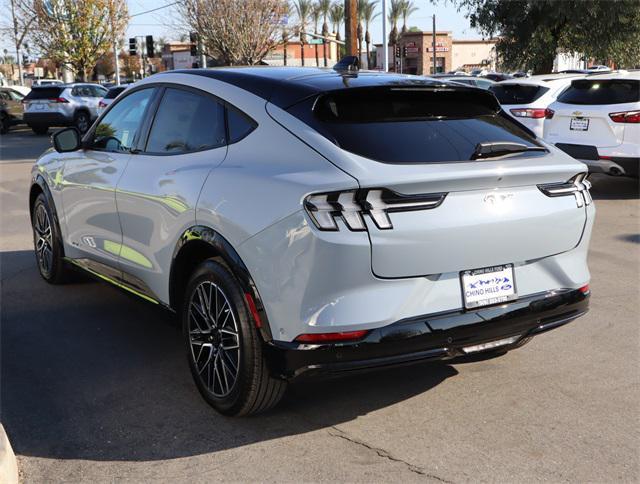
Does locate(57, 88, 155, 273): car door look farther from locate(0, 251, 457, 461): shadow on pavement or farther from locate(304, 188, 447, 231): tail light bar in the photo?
locate(304, 188, 447, 231): tail light bar

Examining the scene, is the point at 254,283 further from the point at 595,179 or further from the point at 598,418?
the point at 595,179

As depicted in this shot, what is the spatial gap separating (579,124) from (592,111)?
260 millimetres

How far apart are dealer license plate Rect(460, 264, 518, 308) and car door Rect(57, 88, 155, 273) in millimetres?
2400

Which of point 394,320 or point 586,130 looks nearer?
point 394,320

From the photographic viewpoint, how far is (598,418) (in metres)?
3.85

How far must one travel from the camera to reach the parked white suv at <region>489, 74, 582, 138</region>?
12039 millimetres

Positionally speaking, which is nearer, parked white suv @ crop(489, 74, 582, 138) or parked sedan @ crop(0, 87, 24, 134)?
parked white suv @ crop(489, 74, 582, 138)

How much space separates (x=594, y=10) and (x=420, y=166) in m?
17.2

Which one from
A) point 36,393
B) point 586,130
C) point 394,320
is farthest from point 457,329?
point 586,130

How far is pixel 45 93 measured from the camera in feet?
83.1

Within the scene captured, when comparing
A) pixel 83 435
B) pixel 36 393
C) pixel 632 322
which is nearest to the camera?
pixel 83 435

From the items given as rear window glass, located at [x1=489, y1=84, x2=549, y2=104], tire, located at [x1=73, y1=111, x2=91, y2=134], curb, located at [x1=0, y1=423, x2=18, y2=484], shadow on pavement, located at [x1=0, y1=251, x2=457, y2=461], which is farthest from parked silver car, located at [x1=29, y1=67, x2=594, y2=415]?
tire, located at [x1=73, y1=111, x2=91, y2=134]

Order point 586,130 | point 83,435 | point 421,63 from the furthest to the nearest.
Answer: point 421,63, point 586,130, point 83,435

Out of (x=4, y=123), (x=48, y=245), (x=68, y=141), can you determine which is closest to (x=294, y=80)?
(x=68, y=141)
